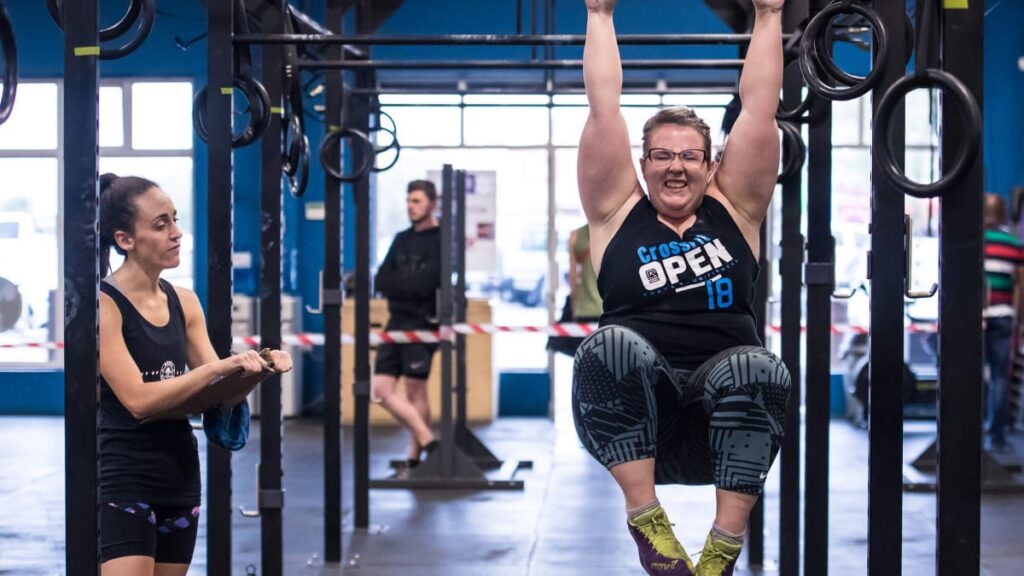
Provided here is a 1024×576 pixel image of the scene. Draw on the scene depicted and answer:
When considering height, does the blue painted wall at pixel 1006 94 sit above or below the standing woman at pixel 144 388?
above

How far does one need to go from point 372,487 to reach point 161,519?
381cm

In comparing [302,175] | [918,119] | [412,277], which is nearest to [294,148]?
[302,175]

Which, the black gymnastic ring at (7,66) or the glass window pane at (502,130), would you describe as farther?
the glass window pane at (502,130)

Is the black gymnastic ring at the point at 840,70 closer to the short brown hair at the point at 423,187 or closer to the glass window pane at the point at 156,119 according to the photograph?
the short brown hair at the point at 423,187

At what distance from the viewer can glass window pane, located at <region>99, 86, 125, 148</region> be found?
33.7ft

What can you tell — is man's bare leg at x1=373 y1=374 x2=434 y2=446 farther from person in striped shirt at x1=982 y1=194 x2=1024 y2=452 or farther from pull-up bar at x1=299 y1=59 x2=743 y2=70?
person in striped shirt at x1=982 y1=194 x2=1024 y2=452

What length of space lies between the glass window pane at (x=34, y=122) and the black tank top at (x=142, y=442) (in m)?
7.87

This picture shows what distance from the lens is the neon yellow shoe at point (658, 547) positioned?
260cm

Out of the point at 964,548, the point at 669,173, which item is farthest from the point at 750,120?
the point at 964,548

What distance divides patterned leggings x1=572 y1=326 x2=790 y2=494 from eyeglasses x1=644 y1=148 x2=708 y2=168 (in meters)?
0.44

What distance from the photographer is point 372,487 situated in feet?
22.2

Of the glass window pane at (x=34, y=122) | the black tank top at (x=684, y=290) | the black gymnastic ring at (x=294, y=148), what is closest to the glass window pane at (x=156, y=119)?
the glass window pane at (x=34, y=122)

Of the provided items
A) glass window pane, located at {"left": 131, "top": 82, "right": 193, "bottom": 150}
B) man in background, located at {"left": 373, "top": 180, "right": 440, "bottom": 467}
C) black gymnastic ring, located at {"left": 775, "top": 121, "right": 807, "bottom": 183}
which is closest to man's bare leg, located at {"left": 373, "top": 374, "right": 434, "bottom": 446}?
man in background, located at {"left": 373, "top": 180, "right": 440, "bottom": 467}

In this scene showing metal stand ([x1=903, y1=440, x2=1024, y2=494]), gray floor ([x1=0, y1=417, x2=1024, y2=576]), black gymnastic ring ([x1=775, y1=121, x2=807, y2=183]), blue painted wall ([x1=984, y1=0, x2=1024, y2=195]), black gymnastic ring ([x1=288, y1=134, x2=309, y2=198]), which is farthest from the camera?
blue painted wall ([x1=984, y1=0, x2=1024, y2=195])
